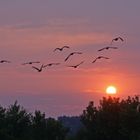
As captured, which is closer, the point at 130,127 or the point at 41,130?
the point at 130,127

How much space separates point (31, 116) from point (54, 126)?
10.5ft

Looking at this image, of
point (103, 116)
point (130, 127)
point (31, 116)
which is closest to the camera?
point (130, 127)

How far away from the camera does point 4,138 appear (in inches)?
3091

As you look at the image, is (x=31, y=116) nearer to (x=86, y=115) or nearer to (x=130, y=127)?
(x=86, y=115)

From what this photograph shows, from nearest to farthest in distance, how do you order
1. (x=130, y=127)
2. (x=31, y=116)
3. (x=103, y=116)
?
(x=130, y=127) → (x=103, y=116) → (x=31, y=116)

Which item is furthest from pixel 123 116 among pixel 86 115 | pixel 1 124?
pixel 1 124

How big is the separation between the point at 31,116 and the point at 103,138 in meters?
10.6

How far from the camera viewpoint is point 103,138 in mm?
76438

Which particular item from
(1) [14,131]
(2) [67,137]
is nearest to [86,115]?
(2) [67,137]

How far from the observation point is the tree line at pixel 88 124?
243 feet

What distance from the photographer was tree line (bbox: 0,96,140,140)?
243 feet

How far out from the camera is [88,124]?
8050 cm

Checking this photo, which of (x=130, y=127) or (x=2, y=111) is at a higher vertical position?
(x=2, y=111)

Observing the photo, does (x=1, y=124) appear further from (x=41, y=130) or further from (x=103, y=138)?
(x=103, y=138)
